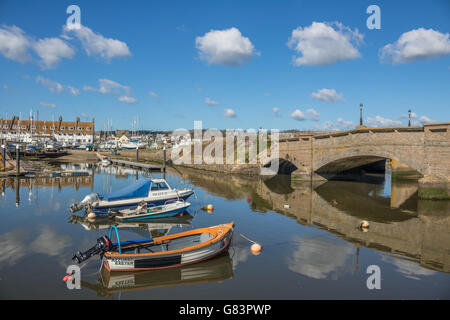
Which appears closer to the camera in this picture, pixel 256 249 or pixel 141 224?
pixel 256 249

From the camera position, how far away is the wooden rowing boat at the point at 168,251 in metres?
13.0

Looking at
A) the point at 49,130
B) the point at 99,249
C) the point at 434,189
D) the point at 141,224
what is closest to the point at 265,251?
the point at 99,249

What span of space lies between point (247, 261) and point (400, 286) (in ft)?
22.1

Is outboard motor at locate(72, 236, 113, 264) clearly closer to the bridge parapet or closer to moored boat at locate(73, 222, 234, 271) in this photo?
moored boat at locate(73, 222, 234, 271)

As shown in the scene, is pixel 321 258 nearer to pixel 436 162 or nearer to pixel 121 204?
pixel 121 204

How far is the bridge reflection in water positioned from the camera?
17312mm

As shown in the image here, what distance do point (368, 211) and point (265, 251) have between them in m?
14.9

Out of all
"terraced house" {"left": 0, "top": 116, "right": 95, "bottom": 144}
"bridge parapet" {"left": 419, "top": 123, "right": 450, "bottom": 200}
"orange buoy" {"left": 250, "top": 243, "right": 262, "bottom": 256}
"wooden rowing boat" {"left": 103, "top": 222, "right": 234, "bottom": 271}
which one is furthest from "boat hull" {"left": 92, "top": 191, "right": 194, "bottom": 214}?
"terraced house" {"left": 0, "top": 116, "right": 95, "bottom": 144}

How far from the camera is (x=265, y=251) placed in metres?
16.1
